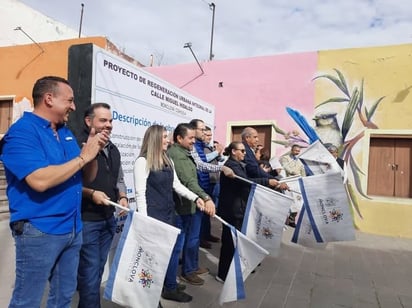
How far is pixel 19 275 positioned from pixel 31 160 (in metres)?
0.62

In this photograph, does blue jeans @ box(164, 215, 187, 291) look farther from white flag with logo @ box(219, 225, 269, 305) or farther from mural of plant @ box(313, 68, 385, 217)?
mural of plant @ box(313, 68, 385, 217)

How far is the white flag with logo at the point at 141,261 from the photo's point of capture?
225cm

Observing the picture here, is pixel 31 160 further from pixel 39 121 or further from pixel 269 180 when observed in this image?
pixel 269 180

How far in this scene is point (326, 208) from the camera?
3611 mm

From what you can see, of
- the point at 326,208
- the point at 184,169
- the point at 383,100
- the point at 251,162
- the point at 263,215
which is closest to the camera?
the point at 184,169

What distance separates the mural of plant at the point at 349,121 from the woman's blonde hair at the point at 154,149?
5.36 metres

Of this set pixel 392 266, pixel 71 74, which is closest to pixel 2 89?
pixel 71 74

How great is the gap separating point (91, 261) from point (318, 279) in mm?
2959

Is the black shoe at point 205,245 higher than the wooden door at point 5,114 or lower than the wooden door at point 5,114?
lower

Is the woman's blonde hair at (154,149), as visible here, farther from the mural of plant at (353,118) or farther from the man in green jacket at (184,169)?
the mural of plant at (353,118)

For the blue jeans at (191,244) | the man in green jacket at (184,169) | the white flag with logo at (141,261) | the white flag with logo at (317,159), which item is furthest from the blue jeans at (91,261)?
the white flag with logo at (317,159)

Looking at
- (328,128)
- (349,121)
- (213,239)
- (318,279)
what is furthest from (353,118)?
(318,279)

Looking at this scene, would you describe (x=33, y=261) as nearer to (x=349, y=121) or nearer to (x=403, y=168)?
(x=349, y=121)

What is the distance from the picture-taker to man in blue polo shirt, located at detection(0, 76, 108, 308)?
62.7 inches
